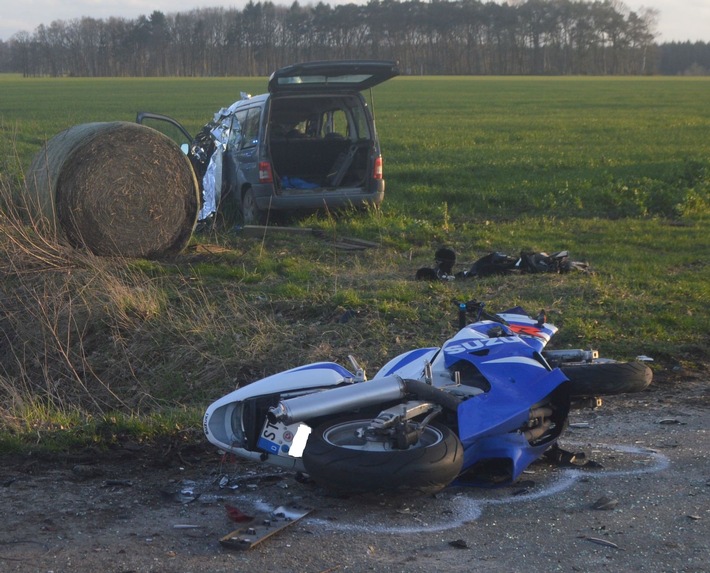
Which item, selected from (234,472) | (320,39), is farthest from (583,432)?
(320,39)

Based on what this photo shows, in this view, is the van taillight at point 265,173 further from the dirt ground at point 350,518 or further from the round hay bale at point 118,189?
the dirt ground at point 350,518

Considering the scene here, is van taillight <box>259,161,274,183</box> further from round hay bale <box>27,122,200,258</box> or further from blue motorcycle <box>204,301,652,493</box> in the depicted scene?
blue motorcycle <box>204,301,652,493</box>

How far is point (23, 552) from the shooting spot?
11.8ft

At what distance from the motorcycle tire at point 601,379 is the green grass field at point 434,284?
2147 mm

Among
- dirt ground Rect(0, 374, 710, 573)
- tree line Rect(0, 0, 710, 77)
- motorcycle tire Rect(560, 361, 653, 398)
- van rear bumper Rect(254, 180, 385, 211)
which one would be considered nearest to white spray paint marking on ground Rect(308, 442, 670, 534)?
dirt ground Rect(0, 374, 710, 573)

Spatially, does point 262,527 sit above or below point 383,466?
below

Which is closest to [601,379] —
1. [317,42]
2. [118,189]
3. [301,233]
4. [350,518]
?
[350,518]

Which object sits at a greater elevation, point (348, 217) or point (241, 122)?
point (241, 122)

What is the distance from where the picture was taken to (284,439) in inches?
170

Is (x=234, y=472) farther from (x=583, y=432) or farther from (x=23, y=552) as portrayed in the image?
(x=583, y=432)

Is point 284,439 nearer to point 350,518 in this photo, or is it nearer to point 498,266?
point 350,518

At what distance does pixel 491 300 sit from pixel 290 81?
4.99 m

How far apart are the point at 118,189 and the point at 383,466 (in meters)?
6.91

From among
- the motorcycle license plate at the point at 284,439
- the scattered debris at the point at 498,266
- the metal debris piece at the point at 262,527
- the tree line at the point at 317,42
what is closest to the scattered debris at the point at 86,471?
the motorcycle license plate at the point at 284,439
